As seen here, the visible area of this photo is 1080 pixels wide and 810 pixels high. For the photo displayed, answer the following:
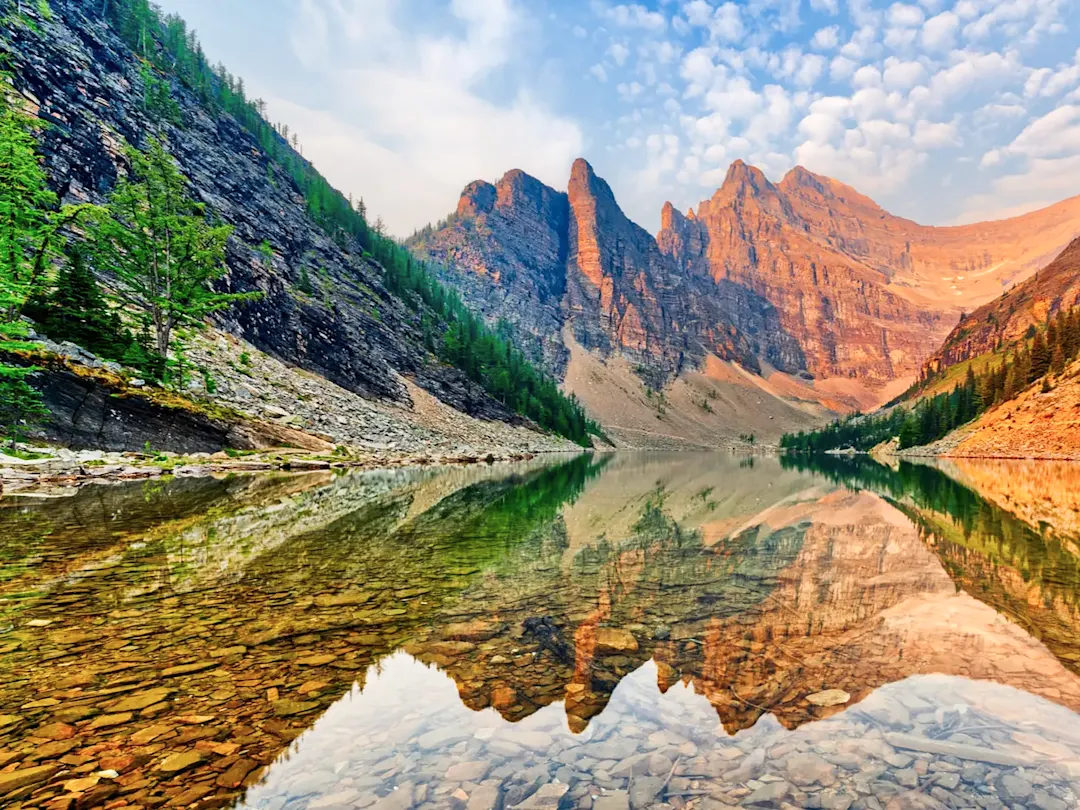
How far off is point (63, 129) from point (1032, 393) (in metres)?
141

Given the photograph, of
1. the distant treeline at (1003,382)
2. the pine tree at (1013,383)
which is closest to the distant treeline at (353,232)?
the distant treeline at (1003,382)

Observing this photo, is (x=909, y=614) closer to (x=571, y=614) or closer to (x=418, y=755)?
(x=571, y=614)

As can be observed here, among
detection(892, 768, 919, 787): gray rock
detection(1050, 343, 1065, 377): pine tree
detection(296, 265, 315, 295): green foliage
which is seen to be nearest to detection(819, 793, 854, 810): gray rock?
detection(892, 768, 919, 787): gray rock

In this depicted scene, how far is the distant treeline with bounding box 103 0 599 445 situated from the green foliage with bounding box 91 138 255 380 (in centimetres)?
6478

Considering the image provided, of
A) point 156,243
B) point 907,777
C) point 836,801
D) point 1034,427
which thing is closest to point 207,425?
point 156,243

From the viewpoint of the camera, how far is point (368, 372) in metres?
83.1

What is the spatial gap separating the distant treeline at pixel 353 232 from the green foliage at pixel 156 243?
213 ft

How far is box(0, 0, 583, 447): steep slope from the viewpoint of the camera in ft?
206

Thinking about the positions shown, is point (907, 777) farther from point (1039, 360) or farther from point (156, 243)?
point (1039, 360)

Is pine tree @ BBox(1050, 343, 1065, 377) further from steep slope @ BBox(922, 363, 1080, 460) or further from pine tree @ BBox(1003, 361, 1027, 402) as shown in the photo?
→ pine tree @ BBox(1003, 361, 1027, 402)

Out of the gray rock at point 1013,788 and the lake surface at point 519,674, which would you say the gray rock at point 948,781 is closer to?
the lake surface at point 519,674

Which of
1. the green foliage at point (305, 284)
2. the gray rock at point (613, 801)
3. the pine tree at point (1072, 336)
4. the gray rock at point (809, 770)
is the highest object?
the green foliage at point (305, 284)

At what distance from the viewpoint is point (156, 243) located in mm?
40906

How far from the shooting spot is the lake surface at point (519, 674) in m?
4.73
